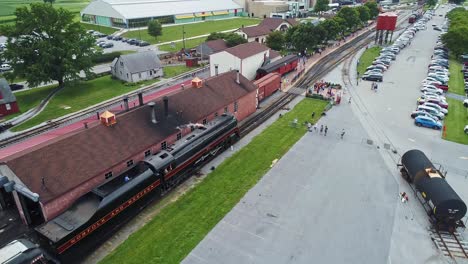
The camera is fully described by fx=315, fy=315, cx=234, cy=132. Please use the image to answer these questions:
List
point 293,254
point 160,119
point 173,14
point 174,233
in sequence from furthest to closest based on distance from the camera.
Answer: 1. point 173,14
2. point 160,119
3. point 174,233
4. point 293,254

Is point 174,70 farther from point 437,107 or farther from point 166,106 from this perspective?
point 437,107

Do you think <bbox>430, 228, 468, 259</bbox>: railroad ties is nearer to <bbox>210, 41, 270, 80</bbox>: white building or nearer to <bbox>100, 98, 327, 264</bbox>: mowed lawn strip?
<bbox>100, 98, 327, 264</bbox>: mowed lawn strip

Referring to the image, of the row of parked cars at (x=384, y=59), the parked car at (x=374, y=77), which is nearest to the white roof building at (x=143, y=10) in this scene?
the row of parked cars at (x=384, y=59)

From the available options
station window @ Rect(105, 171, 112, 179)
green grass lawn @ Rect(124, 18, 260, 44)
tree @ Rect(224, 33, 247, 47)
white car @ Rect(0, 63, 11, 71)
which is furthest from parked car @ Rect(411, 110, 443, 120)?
green grass lawn @ Rect(124, 18, 260, 44)

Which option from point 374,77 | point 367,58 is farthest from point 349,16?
point 374,77

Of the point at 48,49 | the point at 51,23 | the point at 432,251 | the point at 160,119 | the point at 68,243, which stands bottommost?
the point at 432,251

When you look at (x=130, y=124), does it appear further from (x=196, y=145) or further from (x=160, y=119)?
(x=196, y=145)

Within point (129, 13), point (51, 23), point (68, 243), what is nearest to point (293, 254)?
point (68, 243)

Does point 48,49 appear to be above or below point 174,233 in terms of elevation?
above
